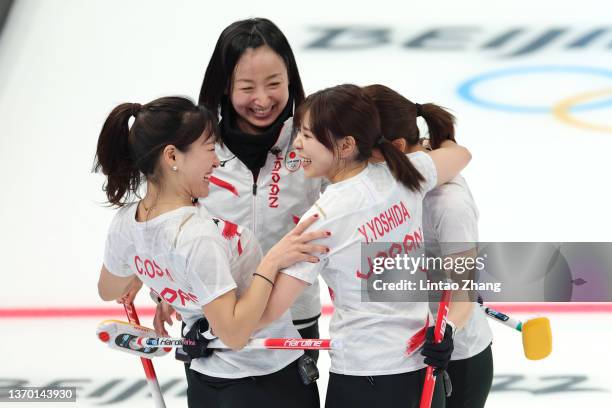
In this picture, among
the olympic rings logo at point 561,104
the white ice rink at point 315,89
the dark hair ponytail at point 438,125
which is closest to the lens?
the dark hair ponytail at point 438,125

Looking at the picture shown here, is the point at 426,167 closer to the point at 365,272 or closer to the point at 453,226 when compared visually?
the point at 453,226

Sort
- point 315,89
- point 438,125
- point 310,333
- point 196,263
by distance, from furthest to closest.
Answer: point 315,89 < point 310,333 < point 438,125 < point 196,263

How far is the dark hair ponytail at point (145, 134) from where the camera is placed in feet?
6.72

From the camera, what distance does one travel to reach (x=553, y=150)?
477 centimetres

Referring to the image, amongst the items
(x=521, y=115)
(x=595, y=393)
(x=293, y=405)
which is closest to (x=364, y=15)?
(x=521, y=115)

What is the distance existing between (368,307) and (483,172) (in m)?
2.68

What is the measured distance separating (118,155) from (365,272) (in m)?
0.61

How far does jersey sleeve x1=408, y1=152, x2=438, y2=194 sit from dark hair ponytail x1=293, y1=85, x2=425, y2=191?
0.31 ft

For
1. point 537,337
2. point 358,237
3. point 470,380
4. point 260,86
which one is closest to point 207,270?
point 358,237

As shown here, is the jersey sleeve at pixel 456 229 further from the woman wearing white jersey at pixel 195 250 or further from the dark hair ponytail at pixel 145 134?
the dark hair ponytail at pixel 145 134

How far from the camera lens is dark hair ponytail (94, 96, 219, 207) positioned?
2.05 metres

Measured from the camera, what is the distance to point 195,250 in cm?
198

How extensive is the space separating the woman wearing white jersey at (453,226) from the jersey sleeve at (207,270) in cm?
50

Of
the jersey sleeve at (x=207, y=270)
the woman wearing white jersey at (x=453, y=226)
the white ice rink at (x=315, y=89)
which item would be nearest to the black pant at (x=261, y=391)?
the jersey sleeve at (x=207, y=270)
